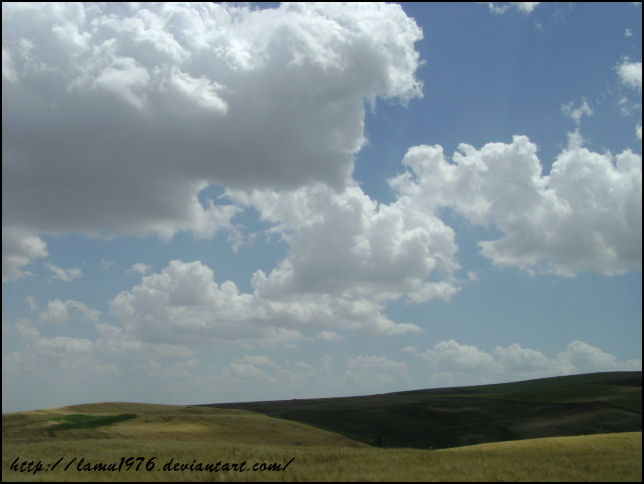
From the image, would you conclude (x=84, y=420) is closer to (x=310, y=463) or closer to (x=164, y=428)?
(x=164, y=428)

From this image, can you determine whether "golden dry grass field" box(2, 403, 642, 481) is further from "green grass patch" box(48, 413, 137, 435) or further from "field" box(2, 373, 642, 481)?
"green grass patch" box(48, 413, 137, 435)

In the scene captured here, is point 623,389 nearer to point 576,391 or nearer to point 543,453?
point 576,391

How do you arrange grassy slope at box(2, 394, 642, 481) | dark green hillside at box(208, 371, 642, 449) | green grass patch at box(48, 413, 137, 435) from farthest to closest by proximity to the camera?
dark green hillside at box(208, 371, 642, 449), green grass patch at box(48, 413, 137, 435), grassy slope at box(2, 394, 642, 481)

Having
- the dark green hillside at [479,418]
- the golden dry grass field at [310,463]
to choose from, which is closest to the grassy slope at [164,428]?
the golden dry grass field at [310,463]

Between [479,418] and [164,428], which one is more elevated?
[164,428]

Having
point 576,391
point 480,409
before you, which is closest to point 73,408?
point 480,409

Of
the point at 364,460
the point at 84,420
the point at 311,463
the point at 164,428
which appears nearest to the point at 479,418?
the point at 164,428

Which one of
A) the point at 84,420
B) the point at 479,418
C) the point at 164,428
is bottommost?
the point at 479,418

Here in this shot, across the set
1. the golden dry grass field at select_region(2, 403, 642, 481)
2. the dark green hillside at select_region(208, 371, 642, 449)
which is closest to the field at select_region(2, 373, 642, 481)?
the golden dry grass field at select_region(2, 403, 642, 481)

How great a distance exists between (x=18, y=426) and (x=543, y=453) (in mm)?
34881

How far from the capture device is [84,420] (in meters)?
43.9

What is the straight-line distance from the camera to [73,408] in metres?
54.2

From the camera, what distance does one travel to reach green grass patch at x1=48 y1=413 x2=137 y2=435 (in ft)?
130

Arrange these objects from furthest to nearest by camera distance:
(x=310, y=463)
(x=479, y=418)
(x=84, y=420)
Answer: (x=479, y=418) < (x=84, y=420) < (x=310, y=463)
